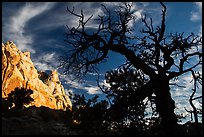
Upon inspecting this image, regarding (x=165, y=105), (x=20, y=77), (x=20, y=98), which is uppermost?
(x=20, y=77)

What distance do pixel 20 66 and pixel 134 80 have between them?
99657 millimetres

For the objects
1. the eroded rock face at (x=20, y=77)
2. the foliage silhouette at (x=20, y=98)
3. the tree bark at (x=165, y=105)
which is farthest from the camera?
the eroded rock face at (x=20, y=77)

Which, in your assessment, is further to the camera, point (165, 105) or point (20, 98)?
point (20, 98)

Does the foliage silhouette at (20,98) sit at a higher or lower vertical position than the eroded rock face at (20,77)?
lower

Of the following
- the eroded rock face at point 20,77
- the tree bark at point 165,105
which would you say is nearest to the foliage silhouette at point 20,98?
the tree bark at point 165,105

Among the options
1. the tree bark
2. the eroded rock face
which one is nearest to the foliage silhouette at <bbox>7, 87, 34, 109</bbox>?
the tree bark

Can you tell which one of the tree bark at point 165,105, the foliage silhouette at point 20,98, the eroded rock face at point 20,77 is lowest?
the tree bark at point 165,105

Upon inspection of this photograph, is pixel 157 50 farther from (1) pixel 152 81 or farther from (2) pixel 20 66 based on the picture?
(2) pixel 20 66

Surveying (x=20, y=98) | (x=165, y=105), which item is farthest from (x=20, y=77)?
(x=165, y=105)

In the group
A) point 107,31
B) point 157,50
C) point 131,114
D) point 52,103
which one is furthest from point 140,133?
point 52,103

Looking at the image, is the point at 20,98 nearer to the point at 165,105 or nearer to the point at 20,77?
the point at 165,105

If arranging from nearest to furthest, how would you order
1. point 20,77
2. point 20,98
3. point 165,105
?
point 165,105, point 20,98, point 20,77

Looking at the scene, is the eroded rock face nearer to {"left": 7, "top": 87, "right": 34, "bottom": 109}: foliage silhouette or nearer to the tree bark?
{"left": 7, "top": 87, "right": 34, "bottom": 109}: foliage silhouette

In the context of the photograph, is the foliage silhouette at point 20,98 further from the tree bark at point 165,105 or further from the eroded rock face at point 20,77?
the eroded rock face at point 20,77
